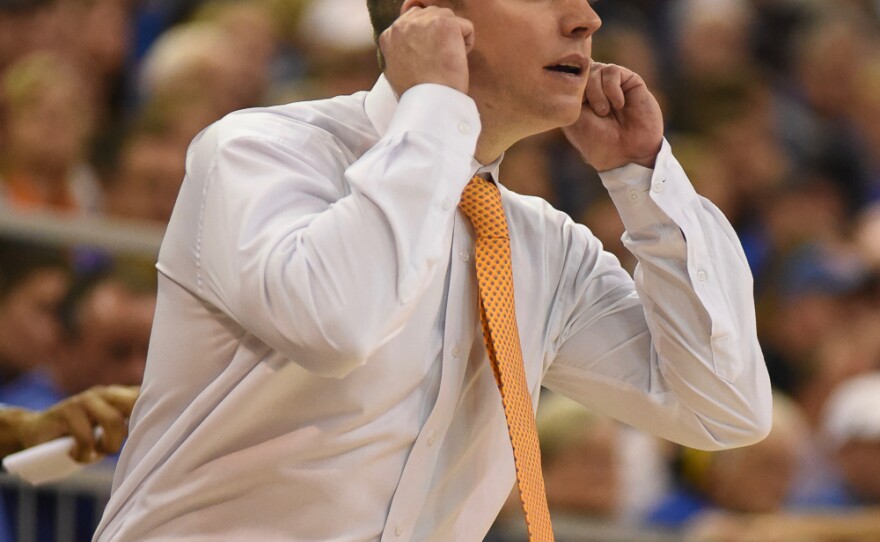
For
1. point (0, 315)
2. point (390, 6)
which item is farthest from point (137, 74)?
point (390, 6)

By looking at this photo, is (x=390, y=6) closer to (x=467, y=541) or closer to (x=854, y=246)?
(x=467, y=541)

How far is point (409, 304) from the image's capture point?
79.5 inches

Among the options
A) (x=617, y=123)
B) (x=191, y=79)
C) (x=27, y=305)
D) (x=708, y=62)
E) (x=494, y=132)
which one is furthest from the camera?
(x=708, y=62)

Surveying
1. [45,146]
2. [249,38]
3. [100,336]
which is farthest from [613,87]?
[249,38]

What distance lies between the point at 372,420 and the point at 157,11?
179 inches

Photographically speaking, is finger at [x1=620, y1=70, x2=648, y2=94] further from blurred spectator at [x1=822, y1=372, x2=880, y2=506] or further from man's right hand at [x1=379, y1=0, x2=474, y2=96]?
blurred spectator at [x1=822, y1=372, x2=880, y2=506]

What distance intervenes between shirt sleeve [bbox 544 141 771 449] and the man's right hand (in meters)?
0.45

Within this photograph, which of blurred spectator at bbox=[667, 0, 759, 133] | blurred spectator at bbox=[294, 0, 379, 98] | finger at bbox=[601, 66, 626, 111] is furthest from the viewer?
blurred spectator at bbox=[667, 0, 759, 133]

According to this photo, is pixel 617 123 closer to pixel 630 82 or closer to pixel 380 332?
pixel 630 82

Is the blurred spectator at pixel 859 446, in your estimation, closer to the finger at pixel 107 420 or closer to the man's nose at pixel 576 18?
the man's nose at pixel 576 18

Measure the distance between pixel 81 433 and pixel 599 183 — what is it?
359cm

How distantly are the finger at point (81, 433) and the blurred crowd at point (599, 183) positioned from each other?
1.27 metres

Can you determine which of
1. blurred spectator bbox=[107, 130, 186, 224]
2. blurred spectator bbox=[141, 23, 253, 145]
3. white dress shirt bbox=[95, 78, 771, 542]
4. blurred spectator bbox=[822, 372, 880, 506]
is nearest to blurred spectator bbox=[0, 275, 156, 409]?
blurred spectator bbox=[107, 130, 186, 224]

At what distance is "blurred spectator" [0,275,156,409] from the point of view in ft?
12.8
